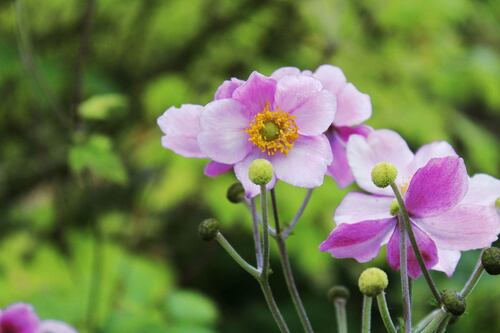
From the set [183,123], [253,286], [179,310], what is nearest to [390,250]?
[183,123]

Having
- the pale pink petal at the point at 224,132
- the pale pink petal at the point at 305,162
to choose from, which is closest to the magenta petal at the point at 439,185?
the pale pink petal at the point at 305,162

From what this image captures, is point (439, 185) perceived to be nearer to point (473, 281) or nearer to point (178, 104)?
point (473, 281)

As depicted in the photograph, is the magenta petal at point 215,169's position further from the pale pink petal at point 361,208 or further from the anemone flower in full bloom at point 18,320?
the anemone flower in full bloom at point 18,320

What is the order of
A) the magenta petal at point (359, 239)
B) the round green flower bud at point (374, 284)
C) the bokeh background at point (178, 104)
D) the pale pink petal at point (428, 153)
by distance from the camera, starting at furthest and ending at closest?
the bokeh background at point (178, 104) < the pale pink petal at point (428, 153) < the magenta petal at point (359, 239) < the round green flower bud at point (374, 284)

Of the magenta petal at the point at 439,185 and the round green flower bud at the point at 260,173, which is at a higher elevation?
the round green flower bud at the point at 260,173

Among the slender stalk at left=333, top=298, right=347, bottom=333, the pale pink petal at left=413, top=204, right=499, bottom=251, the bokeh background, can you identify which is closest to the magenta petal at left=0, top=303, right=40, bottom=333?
the slender stalk at left=333, top=298, right=347, bottom=333

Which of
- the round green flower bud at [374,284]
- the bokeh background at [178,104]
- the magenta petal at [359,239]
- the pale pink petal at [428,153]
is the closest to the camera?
the round green flower bud at [374,284]

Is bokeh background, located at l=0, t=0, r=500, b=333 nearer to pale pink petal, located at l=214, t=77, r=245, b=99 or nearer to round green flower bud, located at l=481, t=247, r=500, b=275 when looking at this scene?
pale pink petal, located at l=214, t=77, r=245, b=99
